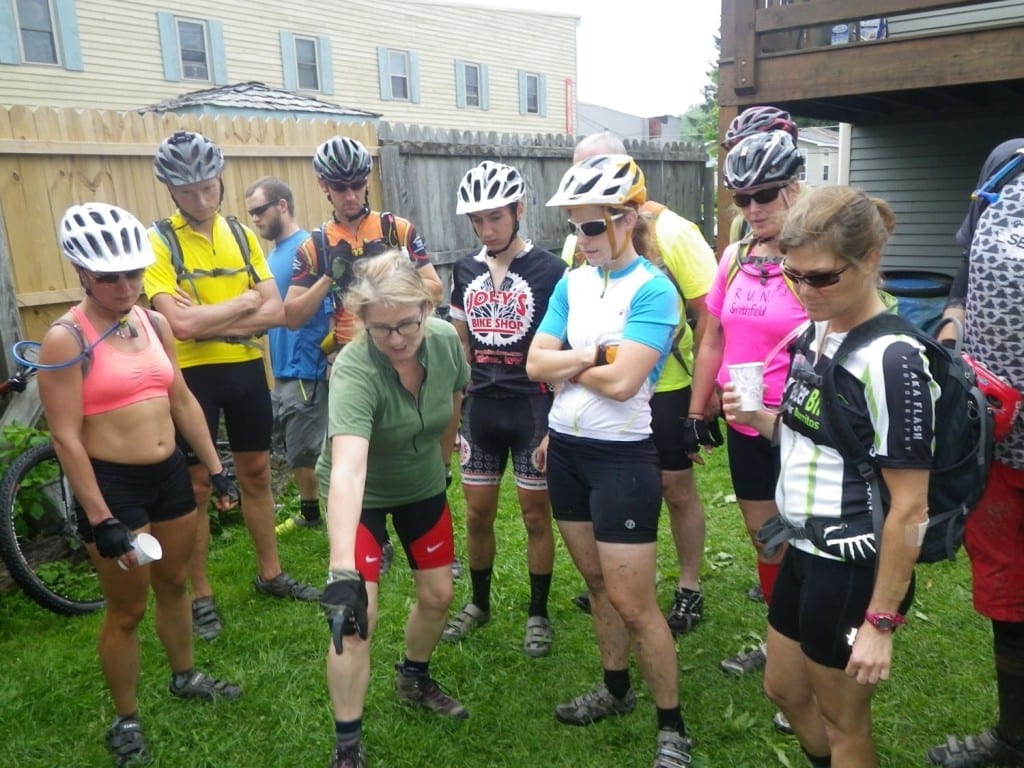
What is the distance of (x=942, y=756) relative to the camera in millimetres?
2947

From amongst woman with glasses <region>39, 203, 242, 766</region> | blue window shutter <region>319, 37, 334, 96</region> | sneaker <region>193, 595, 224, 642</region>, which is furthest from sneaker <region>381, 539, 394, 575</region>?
blue window shutter <region>319, 37, 334, 96</region>

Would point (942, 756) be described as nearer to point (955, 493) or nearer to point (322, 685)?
point (955, 493)

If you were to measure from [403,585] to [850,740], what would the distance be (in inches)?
116

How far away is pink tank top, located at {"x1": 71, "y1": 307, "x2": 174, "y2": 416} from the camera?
289 centimetres

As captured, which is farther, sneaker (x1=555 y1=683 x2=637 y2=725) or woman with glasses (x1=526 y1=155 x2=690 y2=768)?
sneaker (x1=555 y1=683 x2=637 y2=725)

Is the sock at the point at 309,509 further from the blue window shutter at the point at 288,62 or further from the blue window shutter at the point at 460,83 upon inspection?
the blue window shutter at the point at 460,83

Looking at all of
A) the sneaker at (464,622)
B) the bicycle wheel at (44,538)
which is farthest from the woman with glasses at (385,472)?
the bicycle wheel at (44,538)

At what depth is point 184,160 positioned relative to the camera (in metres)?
3.90

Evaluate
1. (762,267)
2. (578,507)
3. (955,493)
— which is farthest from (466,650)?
(955,493)

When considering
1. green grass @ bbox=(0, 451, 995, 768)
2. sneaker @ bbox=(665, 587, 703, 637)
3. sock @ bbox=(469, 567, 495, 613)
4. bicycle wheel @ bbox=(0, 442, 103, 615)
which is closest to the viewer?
green grass @ bbox=(0, 451, 995, 768)

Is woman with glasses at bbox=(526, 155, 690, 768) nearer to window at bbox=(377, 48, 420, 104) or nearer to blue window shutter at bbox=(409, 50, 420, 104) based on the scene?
→ window at bbox=(377, 48, 420, 104)

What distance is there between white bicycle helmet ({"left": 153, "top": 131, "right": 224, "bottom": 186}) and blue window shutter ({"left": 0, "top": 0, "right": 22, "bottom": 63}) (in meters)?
12.9

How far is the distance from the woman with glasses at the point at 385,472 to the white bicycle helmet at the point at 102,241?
2.76ft

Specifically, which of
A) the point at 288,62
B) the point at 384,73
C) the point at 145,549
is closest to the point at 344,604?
the point at 145,549
